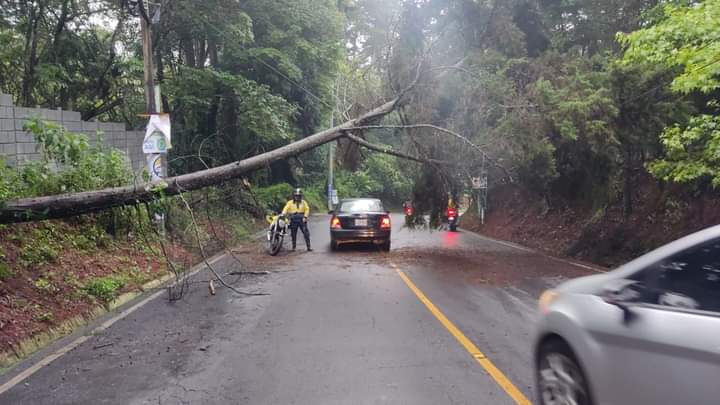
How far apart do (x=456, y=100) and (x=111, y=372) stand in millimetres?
11266

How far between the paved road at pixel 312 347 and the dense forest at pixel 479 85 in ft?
10.1

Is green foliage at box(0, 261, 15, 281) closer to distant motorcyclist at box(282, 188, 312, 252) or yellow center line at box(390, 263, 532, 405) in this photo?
yellow center line at box(390, 263, 532, 405)

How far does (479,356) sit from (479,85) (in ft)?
32.5

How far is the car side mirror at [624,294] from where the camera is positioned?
11.3 feet

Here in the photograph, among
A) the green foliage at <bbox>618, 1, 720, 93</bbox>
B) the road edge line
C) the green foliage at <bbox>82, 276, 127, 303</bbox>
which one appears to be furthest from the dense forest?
the road edge line

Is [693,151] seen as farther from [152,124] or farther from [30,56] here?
[30,56]

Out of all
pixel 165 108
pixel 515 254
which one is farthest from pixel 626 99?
pixel 165 108

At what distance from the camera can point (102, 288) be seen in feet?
28.8

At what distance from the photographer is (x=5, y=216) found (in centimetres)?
731

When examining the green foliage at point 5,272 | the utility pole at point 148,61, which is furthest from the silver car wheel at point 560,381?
the utility pole at point 148,61

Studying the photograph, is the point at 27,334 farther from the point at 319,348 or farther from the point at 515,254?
the point at 515,254

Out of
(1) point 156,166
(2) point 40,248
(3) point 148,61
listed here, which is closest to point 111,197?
(2) point 40,248

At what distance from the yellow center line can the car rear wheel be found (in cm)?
52

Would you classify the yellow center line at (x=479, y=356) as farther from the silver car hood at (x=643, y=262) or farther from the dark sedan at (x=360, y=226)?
the dark sedan at (x=360, y=226)
